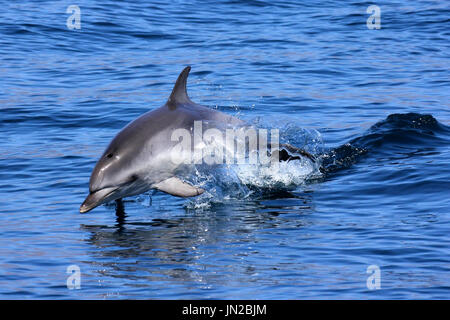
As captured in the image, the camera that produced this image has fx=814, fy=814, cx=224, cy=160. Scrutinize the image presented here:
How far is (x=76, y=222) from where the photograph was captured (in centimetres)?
965

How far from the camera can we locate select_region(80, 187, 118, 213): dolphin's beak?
9.09 meters

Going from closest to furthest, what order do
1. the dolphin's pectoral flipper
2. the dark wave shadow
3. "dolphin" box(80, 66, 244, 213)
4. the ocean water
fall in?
the ocean water → "dolphin" box(80, 66, 244, 213) → the dolphin's pectoral flipper → the dark wave shadow

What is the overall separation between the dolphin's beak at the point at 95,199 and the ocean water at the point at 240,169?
1.05 ft

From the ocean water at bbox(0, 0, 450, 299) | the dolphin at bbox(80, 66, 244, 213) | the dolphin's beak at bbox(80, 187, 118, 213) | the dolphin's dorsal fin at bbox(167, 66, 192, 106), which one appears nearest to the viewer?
the ocean water at bbox(0, 0, 450, 299)

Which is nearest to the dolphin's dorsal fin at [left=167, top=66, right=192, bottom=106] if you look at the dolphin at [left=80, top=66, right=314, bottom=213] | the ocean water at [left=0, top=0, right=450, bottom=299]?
the dolphin at [left=80, top=66, right=314, bottom=213]

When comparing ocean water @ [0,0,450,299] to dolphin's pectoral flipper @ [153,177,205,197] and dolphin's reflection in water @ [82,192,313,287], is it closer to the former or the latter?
dolphin's reflection in water @ [82,192,313,287]

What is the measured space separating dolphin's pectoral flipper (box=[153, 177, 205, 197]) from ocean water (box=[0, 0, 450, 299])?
33 centimetres

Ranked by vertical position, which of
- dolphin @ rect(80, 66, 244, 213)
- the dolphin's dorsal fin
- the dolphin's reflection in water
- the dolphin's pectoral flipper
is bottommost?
the dolphin's reflection in water

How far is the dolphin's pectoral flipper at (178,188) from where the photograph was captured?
31.8 ft

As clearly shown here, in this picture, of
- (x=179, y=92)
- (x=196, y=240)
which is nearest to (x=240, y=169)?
(x=179, y=92)
